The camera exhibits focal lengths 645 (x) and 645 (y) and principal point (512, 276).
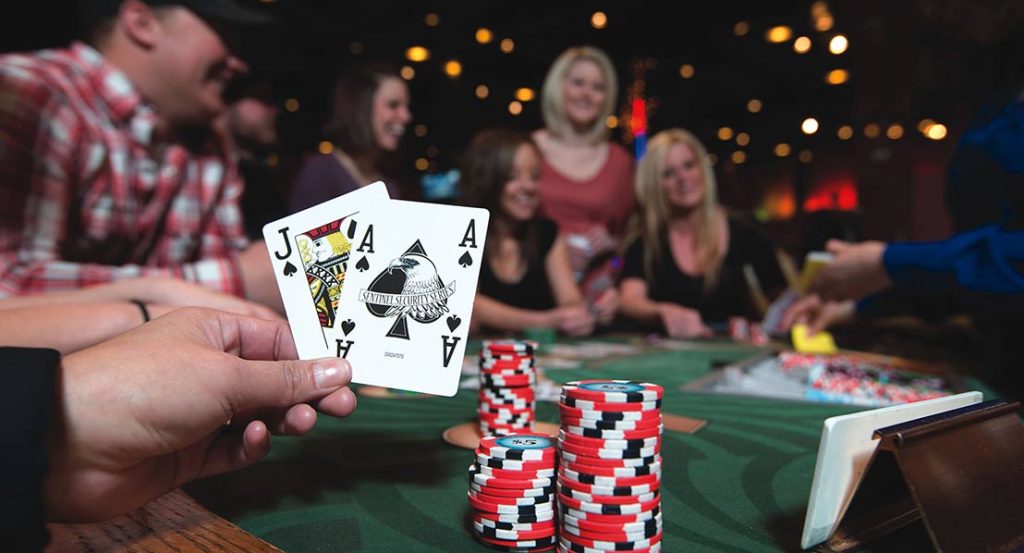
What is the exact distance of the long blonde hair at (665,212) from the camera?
151 inches

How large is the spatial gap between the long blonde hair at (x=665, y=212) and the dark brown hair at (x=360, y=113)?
158cm

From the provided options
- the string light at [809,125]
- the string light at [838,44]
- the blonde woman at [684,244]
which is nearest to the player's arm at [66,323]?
the blonde woman at [684,244]

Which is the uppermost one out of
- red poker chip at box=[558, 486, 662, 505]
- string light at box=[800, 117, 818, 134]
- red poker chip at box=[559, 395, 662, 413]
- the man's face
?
string light at box=[800, 117, 818, 134]

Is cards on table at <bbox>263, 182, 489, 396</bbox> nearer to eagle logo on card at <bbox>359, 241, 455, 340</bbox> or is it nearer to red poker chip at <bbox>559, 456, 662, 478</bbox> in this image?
eagle logo on card at <bbox>359, 241, 455, 340</bbox>

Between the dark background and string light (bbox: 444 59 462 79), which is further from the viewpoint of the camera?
string light (bbox: 444 59 462 79)

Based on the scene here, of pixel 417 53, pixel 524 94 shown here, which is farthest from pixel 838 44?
pixel 417 53

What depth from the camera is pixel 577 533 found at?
2.67ft

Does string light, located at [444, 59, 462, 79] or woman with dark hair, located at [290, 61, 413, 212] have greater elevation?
string light, located at [444, 59, 462, 79]

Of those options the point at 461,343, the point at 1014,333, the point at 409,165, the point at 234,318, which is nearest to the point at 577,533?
the point at 461,343

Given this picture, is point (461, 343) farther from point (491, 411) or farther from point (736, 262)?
point (736, 262)

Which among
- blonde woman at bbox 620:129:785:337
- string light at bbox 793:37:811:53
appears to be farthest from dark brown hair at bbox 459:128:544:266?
string light at bbox 793:37:811:53

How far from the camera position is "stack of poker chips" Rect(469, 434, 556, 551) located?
84 centimetres

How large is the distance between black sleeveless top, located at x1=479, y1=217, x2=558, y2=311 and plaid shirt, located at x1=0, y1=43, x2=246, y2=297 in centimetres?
147

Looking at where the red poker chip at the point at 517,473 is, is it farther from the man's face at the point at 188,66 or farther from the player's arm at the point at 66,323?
the man's face at the point at 188,66
